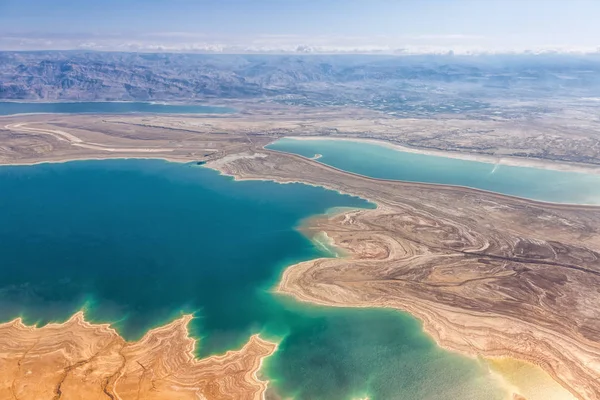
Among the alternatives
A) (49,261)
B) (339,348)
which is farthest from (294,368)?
(49,261)

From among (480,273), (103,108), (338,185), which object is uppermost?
(103,108)

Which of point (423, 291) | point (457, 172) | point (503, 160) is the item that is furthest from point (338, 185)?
point (503, 160)

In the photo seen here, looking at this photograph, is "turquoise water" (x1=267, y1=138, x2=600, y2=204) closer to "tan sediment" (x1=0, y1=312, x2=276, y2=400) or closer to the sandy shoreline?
the sandy shoreline

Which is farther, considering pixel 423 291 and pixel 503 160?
pixel 503 160

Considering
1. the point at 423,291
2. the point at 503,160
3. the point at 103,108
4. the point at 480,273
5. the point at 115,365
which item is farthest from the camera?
the point at 103,108

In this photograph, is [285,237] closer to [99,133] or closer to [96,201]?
[96,201]

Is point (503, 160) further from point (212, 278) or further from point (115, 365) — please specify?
point (115, 365)

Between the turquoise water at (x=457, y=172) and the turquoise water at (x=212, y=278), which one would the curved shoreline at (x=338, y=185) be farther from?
the turquoise water at (x=457, y=172)

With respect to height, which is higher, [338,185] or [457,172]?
[457,172]
